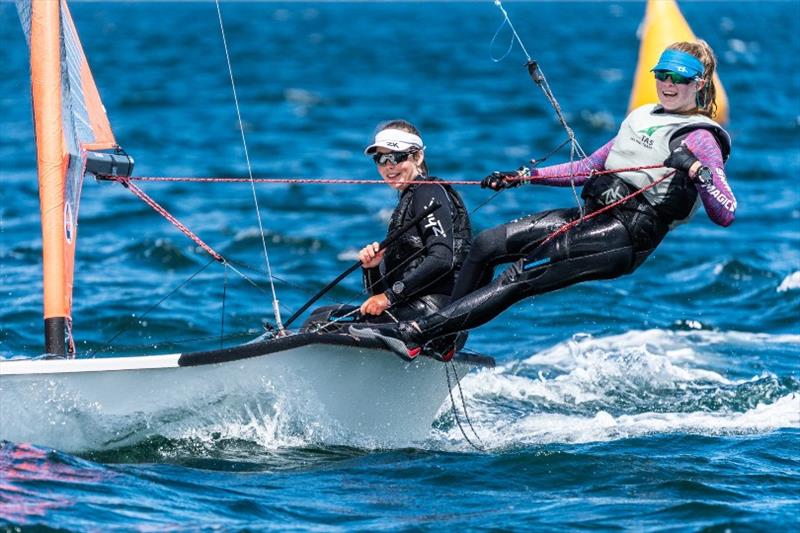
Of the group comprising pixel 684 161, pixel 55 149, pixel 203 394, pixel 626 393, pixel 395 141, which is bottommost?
pixel 626 393

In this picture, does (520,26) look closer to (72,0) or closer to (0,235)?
(0,235)

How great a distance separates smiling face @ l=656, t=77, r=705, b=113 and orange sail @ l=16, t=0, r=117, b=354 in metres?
2.90

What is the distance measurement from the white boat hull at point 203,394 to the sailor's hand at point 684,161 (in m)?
1.64

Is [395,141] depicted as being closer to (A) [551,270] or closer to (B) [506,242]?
(B) [506,242]

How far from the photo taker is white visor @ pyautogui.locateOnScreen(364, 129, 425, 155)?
6895mm

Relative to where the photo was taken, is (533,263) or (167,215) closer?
(533,263)

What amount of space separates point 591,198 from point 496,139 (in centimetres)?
1600

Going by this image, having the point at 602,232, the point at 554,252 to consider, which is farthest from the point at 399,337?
the point at 602,232

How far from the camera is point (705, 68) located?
6453 millimetres

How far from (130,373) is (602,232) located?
2230 millimetres

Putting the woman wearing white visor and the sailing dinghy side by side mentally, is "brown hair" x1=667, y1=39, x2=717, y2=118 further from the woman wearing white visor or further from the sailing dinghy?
the sailing dinghy


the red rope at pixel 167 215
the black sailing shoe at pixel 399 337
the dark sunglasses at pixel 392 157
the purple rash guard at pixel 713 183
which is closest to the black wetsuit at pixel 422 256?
the dark sunglasses at pixel 392 157

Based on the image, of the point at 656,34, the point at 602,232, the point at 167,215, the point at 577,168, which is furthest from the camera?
the point at 656,34

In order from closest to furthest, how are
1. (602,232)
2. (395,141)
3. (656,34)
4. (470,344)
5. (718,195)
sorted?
1. (718,195)
2. (602,232)
3. (395,141)
4. (470,344)
5. (656,34)
